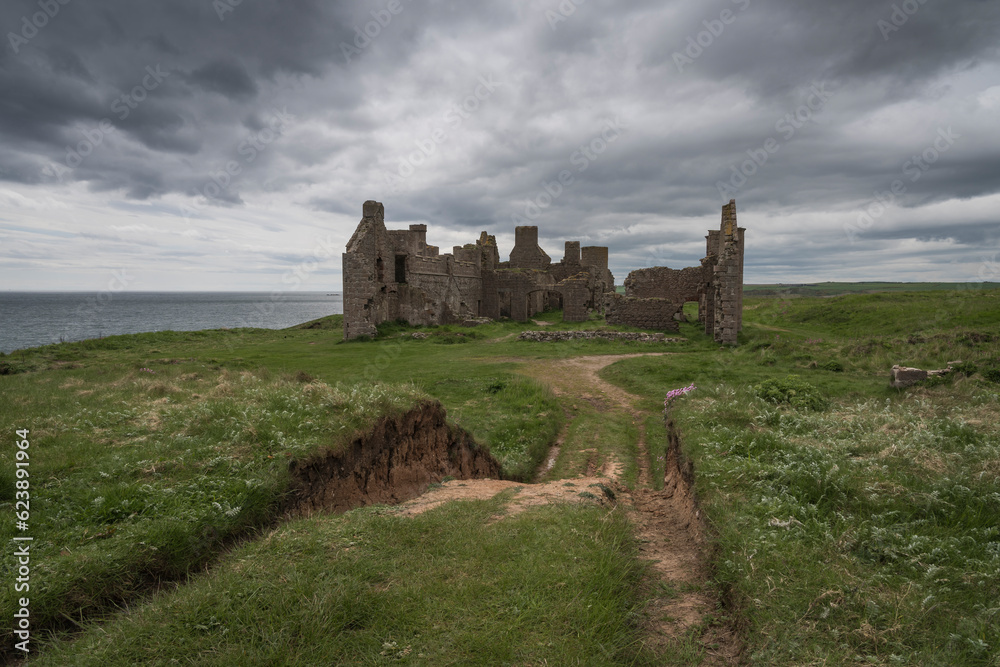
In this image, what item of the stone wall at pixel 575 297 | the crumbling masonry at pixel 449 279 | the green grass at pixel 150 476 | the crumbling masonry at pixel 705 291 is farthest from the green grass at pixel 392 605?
the stone wall at pixel 575 297

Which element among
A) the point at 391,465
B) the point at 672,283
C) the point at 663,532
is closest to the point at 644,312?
the point at 672,283

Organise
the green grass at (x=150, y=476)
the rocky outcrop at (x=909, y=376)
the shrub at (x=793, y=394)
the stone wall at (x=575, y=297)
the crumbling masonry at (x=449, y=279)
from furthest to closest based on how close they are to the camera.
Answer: the stone wall at (x=575, y=297) < the crumbling masonry at (x=449, y=279) < the rocky outcrop at (x=909, y=376) < the shrub at (x=793, y=394) < the green grass at (x=150, y=476)

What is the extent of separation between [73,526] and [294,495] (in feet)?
7.49

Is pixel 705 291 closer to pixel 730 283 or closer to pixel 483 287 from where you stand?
pixel 730 283

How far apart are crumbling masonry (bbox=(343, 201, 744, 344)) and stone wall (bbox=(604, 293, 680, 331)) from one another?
6 centimetres

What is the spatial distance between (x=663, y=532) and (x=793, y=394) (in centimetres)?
636

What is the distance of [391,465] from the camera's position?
29.2 ft

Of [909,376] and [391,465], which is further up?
[909,376]

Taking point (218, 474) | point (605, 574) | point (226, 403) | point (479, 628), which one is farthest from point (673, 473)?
point (226, 403)

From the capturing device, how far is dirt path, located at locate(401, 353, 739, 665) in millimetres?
4414

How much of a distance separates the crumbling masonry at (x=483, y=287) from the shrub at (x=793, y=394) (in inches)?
626

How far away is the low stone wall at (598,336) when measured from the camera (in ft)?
92.4

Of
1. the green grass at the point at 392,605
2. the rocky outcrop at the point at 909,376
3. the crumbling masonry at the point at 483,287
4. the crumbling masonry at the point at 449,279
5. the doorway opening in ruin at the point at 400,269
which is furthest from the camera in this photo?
the doorway opening in ruin at the point at 400,269

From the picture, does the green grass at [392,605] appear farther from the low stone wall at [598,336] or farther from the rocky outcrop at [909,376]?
the low stone wall at [598,336]
